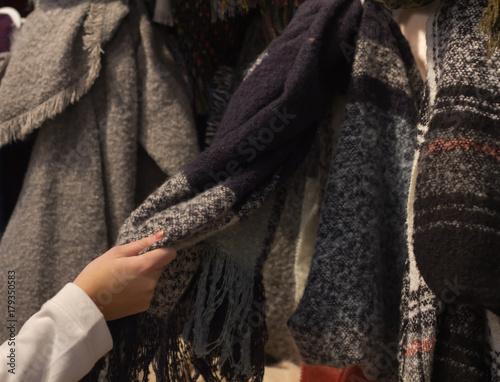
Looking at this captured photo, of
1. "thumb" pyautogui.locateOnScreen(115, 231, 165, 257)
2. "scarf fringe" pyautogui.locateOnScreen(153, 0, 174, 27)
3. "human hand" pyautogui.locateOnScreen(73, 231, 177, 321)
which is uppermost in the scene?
"scarf fringe" pyautogui.locateOnScreen(153, 0, 174, 27)

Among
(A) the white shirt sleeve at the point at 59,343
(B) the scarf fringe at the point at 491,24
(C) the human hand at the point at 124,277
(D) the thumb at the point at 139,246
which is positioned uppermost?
(B) the scarf fringe at the point at 491,24

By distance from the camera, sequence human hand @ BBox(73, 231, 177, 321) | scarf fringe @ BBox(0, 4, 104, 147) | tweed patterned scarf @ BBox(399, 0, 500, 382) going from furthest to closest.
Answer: scarf fringe @ BBox(0, 4, 104, 147) < human hand @ BBox(73, 231, 177, 321) < tweed patterned scarf @ BBox(399, 0, 500, 382)

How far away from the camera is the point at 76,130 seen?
0.76m

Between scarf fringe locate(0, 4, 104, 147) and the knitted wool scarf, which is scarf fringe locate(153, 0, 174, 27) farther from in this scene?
the knitted wool scarf

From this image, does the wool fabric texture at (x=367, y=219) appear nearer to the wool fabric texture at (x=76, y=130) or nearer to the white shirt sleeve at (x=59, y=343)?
the white shirt sleeve at (x=59, y=343)

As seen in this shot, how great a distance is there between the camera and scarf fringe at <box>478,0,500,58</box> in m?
0.40

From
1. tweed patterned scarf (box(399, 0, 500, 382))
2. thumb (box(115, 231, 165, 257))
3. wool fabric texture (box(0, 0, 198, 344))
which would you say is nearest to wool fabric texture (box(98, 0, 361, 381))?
thumb (box(115, 231, 165, 257))

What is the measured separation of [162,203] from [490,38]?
1.27 feet

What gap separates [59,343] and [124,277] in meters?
0.10

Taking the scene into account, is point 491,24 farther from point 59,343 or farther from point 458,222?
point 59,343

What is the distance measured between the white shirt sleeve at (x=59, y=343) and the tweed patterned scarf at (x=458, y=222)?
0.34 m

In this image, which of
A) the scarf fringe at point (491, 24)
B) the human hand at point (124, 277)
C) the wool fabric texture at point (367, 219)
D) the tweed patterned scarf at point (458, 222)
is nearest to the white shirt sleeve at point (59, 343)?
the human hand at point (124, 277)

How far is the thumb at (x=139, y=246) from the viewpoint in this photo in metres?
0.49

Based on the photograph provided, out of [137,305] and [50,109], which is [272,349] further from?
[50,109]
